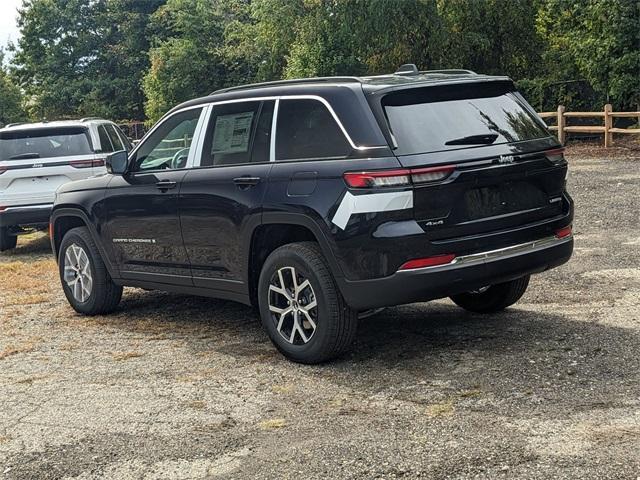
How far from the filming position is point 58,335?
24.7 feet

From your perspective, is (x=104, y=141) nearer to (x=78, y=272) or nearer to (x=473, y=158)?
(x=78, y=272)

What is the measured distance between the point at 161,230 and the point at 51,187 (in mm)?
5750

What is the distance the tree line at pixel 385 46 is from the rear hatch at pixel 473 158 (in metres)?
21.5

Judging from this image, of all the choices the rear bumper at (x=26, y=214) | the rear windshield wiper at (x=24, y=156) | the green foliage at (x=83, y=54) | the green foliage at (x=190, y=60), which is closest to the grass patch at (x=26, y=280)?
the rear bumper at (x=26, y=214)

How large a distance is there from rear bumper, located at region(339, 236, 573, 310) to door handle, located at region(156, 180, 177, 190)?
192 cm

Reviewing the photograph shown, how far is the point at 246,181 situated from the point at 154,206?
3.91ft

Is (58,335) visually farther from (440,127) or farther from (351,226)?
(440,127)

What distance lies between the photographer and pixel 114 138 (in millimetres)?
13820

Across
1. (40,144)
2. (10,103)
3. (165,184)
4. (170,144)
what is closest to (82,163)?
(40,144)

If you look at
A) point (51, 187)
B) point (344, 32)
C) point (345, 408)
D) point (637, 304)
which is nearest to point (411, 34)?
point (344, 32)

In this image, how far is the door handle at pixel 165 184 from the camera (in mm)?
6988

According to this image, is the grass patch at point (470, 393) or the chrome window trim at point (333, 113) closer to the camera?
the grass patch at point (470, 393)

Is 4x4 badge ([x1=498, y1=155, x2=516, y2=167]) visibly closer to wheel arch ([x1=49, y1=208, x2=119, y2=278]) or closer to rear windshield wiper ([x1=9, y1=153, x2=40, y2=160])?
wheel arch ([x1=49, y1=208, x2=119, y2=278])

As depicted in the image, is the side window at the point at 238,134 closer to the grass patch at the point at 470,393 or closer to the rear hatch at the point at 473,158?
Result: the rear hatch at the point at 473,158
